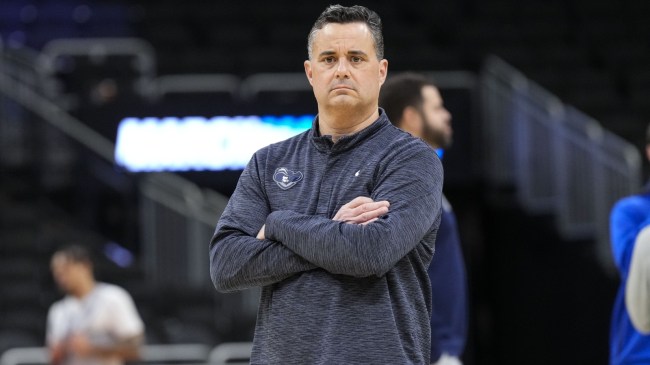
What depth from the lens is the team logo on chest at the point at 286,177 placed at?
3977 mm

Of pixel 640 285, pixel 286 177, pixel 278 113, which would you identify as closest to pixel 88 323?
pixel 640 285

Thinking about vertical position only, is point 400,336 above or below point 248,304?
above

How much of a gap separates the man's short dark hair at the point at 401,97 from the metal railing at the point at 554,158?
7.75 metres

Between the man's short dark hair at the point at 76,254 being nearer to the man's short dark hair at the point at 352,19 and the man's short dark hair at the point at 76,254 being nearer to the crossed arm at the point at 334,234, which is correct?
the crossed arm at the point at 334,234

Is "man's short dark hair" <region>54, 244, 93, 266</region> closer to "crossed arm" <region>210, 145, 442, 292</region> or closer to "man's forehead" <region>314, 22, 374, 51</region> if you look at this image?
"crossed arm" <region>210, 145, 442, 292</region>

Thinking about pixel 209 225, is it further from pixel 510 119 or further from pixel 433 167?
pixel 433 167

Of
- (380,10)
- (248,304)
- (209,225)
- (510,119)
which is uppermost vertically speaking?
(380,10)

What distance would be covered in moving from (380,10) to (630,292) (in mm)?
13303

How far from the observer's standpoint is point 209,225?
42.6ft

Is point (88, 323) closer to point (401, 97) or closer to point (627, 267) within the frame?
point (401, 97)

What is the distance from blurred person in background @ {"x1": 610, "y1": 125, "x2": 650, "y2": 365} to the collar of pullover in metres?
1.77

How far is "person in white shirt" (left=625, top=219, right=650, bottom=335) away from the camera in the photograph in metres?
5.11

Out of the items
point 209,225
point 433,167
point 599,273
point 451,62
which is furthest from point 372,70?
point 451,62

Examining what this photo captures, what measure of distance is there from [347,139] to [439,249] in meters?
1.54
